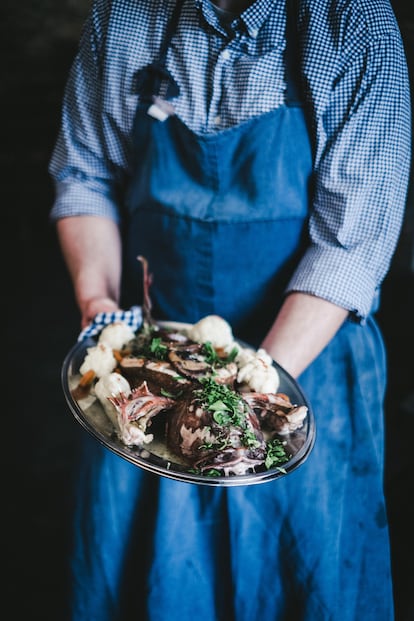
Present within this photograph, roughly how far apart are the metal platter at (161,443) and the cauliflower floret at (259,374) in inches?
2.6

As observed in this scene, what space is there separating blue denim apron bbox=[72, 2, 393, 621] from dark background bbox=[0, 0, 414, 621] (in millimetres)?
184

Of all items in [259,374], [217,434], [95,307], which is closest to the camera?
[217,434]

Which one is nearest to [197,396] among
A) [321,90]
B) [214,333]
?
[214,333]

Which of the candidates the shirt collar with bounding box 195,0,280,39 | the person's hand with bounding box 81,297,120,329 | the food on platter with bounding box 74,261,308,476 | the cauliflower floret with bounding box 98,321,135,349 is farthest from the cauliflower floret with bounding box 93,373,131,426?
the shirt collar with bounding box 195,0,280,39

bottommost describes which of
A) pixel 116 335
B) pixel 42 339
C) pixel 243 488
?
pixel 42 339

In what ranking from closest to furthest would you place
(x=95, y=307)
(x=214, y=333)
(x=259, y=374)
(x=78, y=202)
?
(x=259, y=374) < (x=214, y=333) < (x=95, y=307) < (x=78, y=202)

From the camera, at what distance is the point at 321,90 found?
1.10 meters

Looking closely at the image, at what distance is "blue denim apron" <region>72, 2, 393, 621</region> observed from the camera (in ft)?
3.88

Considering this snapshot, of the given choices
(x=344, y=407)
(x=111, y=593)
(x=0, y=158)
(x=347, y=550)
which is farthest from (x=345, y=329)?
(x=0, y=158)

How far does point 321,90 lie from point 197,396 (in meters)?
0.67

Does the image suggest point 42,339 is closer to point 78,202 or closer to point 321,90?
point 78,202

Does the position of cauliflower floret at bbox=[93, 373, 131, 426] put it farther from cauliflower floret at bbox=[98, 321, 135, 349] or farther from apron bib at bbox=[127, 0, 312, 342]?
apron bib at bbox=[127, 0, 312, 342]

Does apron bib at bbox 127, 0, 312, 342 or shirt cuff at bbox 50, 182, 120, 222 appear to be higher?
apron bib at bbox 127, 0, 312, 342

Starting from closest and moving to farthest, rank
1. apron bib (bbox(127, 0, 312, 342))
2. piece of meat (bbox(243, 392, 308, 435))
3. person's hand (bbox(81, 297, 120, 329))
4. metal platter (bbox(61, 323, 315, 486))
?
metal platter (bbox(61, 323, 315, 486)) < piece of meat (bbox(243, 392, 308, 435)) < apron bib (bbox(127, 0, 312, 342)) < person's hand (bbox(81, 297, 120, 329))
